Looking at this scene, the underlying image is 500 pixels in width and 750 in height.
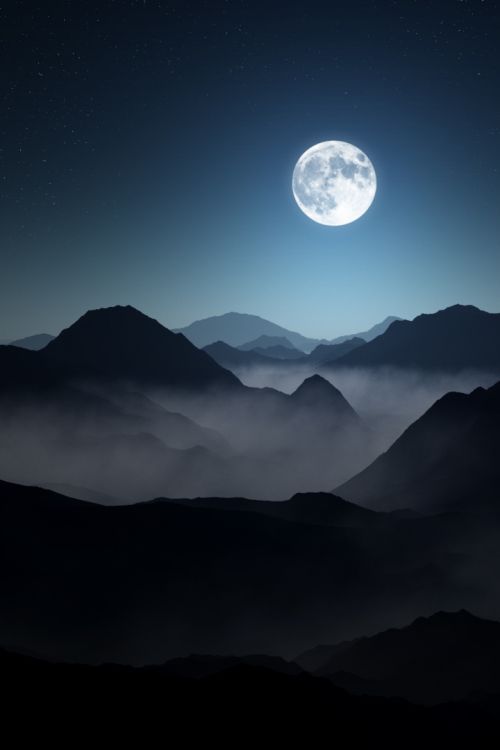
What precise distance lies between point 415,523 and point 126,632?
71.8 m

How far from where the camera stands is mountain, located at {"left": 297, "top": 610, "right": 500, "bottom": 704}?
67.6 metres

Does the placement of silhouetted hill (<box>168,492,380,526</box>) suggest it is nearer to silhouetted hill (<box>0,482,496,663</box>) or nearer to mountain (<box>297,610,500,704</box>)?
silhouetted hill (<box>0,482,496,663</box>)

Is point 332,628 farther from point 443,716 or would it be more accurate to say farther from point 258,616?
point 443,716

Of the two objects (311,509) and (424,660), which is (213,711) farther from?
(311,509)

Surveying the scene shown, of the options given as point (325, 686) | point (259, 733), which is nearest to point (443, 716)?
point (325, 686)

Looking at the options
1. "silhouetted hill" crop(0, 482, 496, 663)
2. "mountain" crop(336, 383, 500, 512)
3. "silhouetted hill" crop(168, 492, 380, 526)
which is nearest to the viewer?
"silhouetted hill" crop(0, 482, 496, 663)

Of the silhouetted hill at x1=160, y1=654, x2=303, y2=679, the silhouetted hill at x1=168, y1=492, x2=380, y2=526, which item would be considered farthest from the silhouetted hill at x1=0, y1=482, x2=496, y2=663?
the silhouetted hill at x1=160, y1=654, x2=303, y2=679

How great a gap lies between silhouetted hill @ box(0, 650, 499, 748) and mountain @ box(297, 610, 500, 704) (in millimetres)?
13343

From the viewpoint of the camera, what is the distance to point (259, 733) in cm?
4762

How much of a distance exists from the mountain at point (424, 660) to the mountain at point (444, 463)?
63902mm

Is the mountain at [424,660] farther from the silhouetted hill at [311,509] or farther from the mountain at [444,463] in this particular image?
the mountain at [444,463]

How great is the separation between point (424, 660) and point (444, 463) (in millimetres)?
101595

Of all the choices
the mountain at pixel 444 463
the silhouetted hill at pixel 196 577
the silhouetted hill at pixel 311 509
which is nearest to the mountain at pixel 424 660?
the silhouetted hill at pixel 196 577

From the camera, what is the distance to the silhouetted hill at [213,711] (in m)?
46.8
